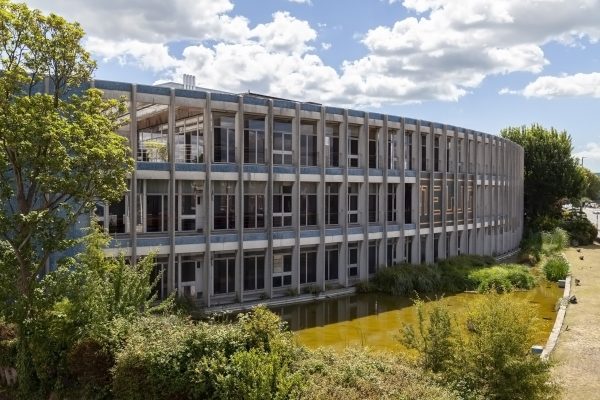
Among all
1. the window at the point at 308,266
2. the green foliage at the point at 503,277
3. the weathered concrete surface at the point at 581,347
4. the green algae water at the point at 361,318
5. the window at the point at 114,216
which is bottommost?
the green algae water at the point at 361,318

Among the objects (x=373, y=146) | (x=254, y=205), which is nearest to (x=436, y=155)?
(x=373, y=146)

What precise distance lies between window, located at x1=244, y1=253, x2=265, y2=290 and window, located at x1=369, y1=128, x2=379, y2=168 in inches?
384

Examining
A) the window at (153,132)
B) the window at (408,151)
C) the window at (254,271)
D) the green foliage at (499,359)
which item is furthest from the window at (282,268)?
the green foliage at (499,359)

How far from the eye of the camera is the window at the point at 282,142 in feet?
93.6

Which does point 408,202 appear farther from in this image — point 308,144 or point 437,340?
point 437,340

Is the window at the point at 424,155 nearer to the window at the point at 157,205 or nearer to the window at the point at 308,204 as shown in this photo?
the window at the point at 308,204

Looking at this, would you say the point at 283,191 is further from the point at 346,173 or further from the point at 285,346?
the point at 285,346

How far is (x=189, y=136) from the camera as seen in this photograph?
26.3 m

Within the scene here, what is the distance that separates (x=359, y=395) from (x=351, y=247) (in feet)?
71.3

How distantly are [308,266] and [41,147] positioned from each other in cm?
1816

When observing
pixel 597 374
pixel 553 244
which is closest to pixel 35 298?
pixel 597 374

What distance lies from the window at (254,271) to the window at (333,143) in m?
7.07

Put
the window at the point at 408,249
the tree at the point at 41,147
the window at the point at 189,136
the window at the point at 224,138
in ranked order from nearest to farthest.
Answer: the tree at the point at 41,147
the window at the point at 189,136
the window at the point at 224,138
the window at the point at 408,249

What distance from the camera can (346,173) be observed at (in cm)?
3086
